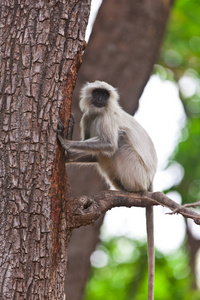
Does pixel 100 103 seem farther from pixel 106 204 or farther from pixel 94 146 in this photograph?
pixel 106 204

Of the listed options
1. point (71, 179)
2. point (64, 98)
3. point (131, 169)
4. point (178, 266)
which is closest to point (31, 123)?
point (64, 98)

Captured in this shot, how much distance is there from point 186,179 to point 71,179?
419 cm

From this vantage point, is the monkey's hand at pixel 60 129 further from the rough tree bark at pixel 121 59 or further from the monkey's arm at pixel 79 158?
the rough tree bark at pixel 121 59

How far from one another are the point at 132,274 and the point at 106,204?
10238 mm

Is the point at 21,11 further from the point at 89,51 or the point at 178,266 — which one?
the point at 178,266

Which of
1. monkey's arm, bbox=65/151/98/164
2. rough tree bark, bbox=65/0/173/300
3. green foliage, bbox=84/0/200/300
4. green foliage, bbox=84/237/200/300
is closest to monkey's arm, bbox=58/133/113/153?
monkey's arm, bbox=65/151/98/164

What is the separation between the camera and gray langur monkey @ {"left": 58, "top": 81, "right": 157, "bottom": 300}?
4719 millimetres

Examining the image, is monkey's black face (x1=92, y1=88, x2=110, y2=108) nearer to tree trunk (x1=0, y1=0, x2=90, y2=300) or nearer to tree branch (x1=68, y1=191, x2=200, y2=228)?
tree branch (x1=68, y1=191, x2=200, y2=228)

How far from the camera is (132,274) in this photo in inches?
531

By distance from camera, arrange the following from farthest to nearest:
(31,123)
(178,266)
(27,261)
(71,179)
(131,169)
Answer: (178,266) → (71,179) → (131,169) → (31,123) → (27,261)

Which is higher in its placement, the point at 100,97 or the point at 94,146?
the point at 100,97

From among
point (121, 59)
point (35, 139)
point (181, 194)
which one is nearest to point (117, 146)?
point (35, 139)

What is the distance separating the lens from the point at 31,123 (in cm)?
323

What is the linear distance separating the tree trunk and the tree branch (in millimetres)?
102
